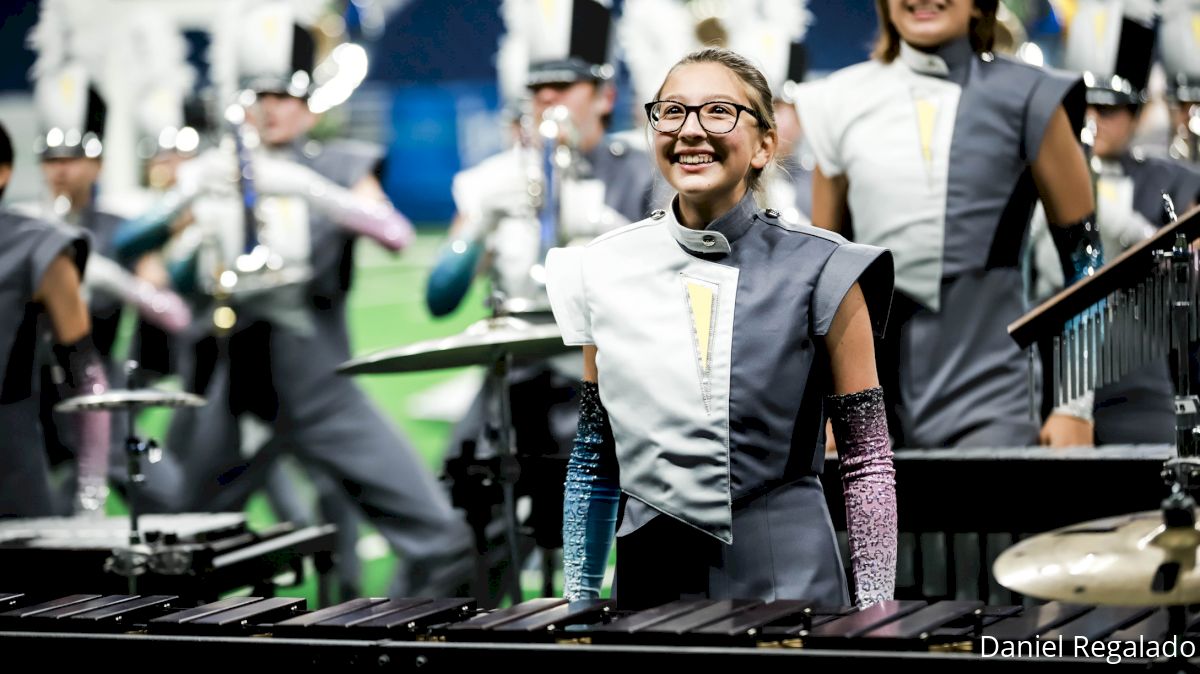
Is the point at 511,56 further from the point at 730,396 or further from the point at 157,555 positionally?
the point at 730,396

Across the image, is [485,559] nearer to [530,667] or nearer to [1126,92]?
[530,667]

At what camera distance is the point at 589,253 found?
292cm

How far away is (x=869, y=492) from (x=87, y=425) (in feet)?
11.3

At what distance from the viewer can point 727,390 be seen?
9.05ft

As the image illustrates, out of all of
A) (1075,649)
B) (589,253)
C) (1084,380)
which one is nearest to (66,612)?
(589,253)

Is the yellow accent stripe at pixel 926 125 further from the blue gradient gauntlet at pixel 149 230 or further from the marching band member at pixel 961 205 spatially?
the blue gradient gauntlet at pixel 149 230

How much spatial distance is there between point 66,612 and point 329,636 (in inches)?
20.6

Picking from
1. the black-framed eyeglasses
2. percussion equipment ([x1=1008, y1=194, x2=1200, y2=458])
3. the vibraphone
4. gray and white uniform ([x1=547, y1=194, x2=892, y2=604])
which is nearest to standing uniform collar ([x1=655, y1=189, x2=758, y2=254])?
gray and white uniform ([x1=547, y1=194, x2=892, y2=604])

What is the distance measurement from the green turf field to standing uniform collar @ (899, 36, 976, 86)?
2.86m

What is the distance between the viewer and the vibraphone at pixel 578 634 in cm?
244

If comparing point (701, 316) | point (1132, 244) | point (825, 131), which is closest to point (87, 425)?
point (825, 131)

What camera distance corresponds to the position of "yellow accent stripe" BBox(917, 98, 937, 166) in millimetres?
4121

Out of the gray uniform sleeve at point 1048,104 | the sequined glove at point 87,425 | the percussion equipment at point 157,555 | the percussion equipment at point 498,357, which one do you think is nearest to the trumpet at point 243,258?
the sequined glove at point 87,425

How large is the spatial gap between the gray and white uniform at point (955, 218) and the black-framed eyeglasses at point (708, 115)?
141 cm
